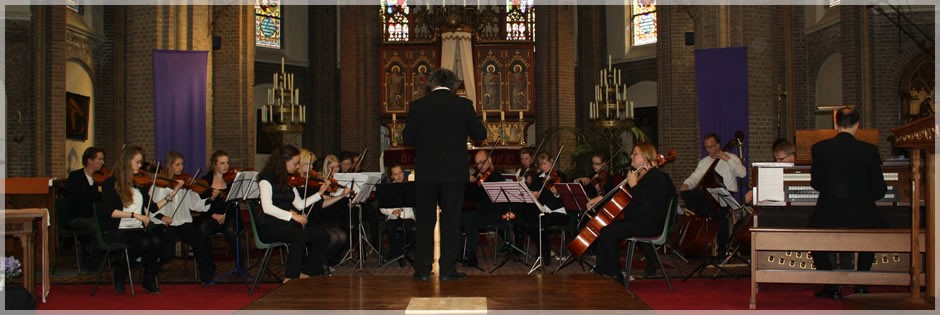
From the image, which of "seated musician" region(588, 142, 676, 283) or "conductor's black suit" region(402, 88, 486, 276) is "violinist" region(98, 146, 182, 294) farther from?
"seated musician" region(588, 142, 676, 283)

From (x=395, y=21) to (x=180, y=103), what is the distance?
35.3 ft

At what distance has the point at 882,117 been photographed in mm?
15805

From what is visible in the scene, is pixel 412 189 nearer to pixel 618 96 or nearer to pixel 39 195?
pixel 39 195

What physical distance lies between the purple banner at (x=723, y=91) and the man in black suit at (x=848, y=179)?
16.1 ft

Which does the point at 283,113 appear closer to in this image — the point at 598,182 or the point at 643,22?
the point at 598,182

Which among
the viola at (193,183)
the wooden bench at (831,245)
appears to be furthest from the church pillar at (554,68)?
the wooden bench at (831,245)

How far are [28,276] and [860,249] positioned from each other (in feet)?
21.2

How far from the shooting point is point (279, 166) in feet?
27.9

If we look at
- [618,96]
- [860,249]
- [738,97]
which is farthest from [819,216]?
[618,96]

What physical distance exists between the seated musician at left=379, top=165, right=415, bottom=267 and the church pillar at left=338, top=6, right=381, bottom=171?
453 inches

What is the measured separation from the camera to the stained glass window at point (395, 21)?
22750 millimetres

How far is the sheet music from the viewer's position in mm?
8453

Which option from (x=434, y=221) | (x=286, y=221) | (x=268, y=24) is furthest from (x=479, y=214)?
(x=268, y=24)

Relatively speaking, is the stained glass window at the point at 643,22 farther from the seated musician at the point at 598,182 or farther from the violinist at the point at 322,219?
the violinist at the point at 322,219
